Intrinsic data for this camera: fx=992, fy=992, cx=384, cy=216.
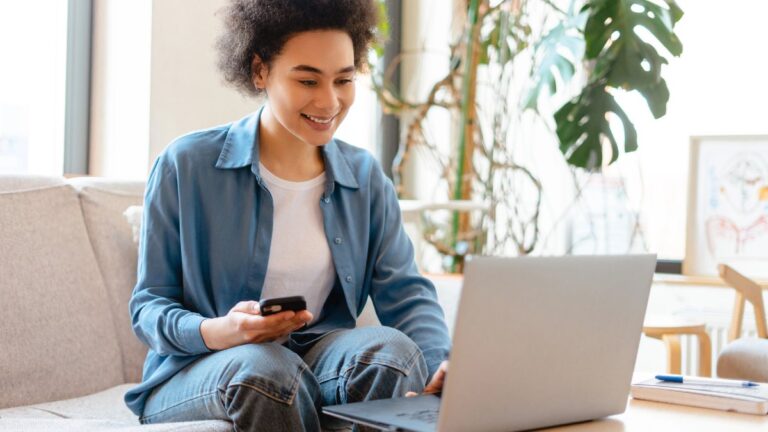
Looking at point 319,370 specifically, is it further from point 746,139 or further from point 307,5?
point 746,139

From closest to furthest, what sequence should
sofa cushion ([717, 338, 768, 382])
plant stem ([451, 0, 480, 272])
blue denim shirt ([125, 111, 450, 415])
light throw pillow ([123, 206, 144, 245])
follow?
1. blue denim shirt ([125, 111, 450, 415])
2. light throw pillow ([123, 206, 144, 245])
3. sofa cushion ([717, 338, 768, 382])
4. plant stem ([451, 0, 480, 272])

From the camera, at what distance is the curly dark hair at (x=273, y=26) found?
169 cm

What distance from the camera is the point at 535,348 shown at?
3.74 feet

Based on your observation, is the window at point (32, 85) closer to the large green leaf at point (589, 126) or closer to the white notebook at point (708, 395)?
the large green leaf at point (589, 126)

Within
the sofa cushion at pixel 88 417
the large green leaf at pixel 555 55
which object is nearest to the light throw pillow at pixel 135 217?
the sofa cushion at pixel 88 417

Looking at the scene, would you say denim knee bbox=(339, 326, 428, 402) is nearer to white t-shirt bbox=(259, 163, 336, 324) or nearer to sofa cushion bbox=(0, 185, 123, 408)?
white t-shirt bbox=(259, 163, 336, 324)

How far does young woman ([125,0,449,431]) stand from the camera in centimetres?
148

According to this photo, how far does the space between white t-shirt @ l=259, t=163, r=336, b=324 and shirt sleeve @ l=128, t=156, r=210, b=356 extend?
0.16 metres

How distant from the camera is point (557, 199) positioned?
3850 mm

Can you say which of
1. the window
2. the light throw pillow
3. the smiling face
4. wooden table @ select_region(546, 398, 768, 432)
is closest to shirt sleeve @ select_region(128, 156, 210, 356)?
the smiling face

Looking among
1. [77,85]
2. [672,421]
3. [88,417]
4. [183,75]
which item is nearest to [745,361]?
[672,421]

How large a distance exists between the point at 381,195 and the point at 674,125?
2140mm

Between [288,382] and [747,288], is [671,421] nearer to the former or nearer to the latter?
[288,382]

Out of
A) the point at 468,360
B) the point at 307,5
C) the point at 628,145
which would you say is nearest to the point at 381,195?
the point at 307,5
